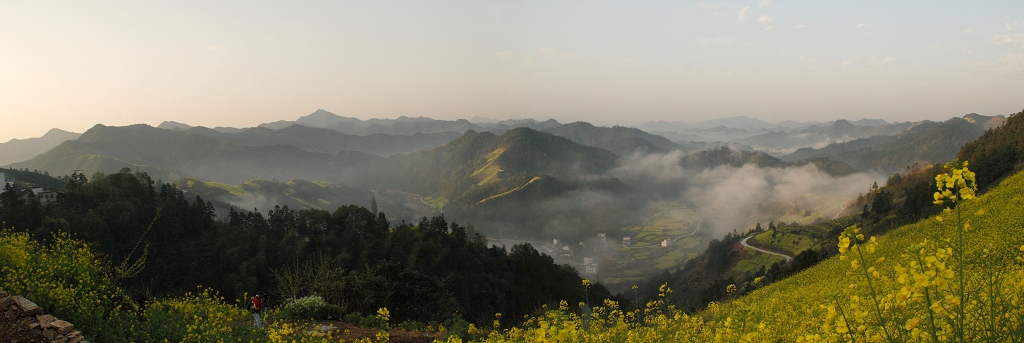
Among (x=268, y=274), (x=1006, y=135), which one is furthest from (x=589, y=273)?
(x=268, y=274)

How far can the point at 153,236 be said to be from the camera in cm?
5619

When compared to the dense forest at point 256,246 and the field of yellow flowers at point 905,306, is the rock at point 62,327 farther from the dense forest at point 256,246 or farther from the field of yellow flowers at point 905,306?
the dense forest at point 256,246

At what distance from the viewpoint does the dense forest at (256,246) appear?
4725cm

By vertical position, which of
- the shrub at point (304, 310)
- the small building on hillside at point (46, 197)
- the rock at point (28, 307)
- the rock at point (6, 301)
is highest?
the rock at point (6, 301)

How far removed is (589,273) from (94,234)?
130 metres

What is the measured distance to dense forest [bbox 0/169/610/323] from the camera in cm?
4725

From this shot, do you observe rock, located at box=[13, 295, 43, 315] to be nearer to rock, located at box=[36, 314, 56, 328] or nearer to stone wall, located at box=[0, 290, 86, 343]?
stone wall, located at box=[0, 290, 86, 343]

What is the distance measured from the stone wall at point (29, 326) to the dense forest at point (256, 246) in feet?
89.2

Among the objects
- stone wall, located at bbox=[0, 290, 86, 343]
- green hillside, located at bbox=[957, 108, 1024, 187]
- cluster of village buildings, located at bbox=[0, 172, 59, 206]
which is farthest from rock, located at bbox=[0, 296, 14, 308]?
green hillside, located at bbox=[957, 108, 1024, 187]

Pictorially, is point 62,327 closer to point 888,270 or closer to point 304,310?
point 304,310

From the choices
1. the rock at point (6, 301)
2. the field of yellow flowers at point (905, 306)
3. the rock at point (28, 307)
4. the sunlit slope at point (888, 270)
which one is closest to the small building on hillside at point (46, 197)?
the rock at point (6, 301)

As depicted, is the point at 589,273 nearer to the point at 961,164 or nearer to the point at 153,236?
the point at 153,236

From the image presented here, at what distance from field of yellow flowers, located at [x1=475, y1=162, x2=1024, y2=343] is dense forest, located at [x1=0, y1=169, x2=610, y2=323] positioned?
28.6 meters

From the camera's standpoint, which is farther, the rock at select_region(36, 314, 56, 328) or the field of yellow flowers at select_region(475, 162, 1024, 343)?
the rock at select_region(36, 314, 56, 328)
